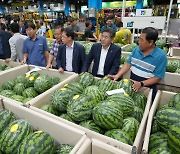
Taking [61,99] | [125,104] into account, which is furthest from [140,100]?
[61,99]

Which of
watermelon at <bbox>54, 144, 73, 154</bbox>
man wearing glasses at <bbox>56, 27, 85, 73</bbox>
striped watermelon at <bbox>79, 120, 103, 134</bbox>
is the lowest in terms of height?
watermelon at <bbox>54, 144, 73, 154</bbox>

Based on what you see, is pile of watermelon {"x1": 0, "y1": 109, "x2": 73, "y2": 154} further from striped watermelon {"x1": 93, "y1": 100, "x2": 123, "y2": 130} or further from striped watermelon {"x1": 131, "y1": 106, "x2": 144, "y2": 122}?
striped watermelon {"x1": 131, "y1": 106, "x2": 144, "y2": 122}

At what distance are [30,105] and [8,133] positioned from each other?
0.43 metres

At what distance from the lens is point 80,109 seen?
1.62 meters

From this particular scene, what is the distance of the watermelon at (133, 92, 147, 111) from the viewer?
1.94m

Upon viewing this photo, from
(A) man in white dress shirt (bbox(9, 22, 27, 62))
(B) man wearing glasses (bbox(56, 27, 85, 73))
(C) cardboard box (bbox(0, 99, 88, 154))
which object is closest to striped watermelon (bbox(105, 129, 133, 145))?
(C) cardboard box (bbox(0, 99, 88, 154))

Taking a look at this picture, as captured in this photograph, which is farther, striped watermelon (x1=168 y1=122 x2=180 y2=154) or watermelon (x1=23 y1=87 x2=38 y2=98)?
watermelon (x1=23 y1=87 x2=38 y2=98)

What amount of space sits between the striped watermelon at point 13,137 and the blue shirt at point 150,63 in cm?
180

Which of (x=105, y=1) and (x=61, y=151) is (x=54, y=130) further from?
(x=105, y=1)

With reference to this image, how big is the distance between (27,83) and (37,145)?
1354 mm

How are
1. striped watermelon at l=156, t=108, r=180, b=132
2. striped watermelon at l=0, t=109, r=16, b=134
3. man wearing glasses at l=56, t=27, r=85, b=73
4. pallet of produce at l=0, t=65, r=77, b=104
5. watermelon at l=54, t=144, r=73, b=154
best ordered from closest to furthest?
watermelon at l=54, t=144, r=73, b=154
striped watermelon at l=156, t=108, r=180, b=132
striped watermelon at l=0, t=109, r=16, b=134
pallet of produce at l=0, t=65, r=77, b=104
man wearing glasses at l=56, t=27, r=85, b=73

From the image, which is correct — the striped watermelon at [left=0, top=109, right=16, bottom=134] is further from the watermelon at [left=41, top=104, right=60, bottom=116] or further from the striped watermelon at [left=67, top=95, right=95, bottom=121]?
the striped watermelon at [left=67, top=95, right=95, bottom=121]

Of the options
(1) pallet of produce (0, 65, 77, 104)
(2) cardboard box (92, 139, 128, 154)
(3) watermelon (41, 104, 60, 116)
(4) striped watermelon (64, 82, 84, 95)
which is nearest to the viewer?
(2) cardboard box (92, 139, 128, 154)

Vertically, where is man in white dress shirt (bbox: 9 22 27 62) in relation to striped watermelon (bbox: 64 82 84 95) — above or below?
above
